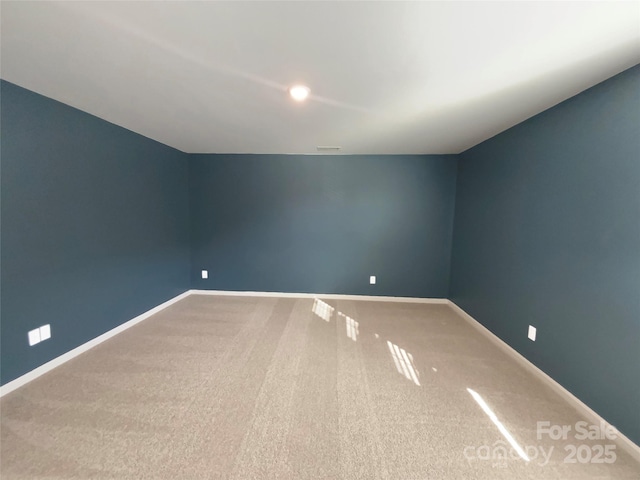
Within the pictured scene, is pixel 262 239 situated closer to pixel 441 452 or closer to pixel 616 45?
pixel 441 452

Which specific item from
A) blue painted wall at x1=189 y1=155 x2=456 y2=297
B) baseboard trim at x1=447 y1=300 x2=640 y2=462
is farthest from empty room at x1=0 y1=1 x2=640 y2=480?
blue painted wall at x1=189 y1=155 x2=456 y2=297

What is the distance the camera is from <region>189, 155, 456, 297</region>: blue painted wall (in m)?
3.68

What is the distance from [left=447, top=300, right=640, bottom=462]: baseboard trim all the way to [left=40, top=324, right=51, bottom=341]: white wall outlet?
13.2ft

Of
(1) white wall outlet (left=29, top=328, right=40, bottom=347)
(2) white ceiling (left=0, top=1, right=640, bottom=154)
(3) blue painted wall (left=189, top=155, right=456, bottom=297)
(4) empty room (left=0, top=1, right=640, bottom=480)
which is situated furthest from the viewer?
(3) blue painted wall (left=189, top=155, right=456, bottom=297)

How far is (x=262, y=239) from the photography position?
389cm

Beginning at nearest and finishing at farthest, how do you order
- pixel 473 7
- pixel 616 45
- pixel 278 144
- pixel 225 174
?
pixel 473 7 < pixel 616 45 < pixel 278 144 < pixel 225 174

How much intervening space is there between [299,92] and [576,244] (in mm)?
2261

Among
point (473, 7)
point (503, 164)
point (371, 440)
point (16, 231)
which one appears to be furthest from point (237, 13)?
point (503, 164)

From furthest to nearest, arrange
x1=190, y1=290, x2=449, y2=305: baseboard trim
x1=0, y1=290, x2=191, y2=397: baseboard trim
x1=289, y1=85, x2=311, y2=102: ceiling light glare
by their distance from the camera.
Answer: x1=190, y1=290, x2=449, y2=305: baseboard trim
x1=0, y1=290, x2=191, y2=397: baseboard trim
x1=289, y1=85, x2=311, y2=102: ceiling light glare

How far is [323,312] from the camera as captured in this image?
336cm

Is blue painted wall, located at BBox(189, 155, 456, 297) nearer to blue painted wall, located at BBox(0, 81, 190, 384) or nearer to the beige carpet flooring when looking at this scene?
blue painted wall, located at BBox(0, 81, 190, 384)

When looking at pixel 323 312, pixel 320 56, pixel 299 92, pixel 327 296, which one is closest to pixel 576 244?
Answer: pixel 320 56

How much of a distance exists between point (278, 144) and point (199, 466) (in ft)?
10.1

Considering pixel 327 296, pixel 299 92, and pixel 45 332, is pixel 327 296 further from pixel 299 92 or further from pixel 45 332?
pixel 45 332
